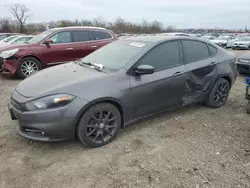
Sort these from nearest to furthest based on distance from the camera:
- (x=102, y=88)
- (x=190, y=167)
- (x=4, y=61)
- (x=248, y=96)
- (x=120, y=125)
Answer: (x=190, y=167) → (x=102, y=88) → (x=120, y=125) → (x=248, y=96) → (x=4, y=61)

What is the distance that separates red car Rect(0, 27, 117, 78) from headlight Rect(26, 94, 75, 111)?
4.64 m

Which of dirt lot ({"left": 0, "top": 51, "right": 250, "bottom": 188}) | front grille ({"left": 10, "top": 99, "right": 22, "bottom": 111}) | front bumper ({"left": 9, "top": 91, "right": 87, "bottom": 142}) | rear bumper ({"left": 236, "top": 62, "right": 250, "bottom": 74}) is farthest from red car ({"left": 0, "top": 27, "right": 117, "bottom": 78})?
rear bumper ({"left": 236, "top": 62, "right": 250, "bottom": 74})

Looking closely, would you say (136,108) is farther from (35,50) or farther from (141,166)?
(35,50)

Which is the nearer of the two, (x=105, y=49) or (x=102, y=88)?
(x=102, y=88)

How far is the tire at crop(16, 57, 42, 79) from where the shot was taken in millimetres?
7091

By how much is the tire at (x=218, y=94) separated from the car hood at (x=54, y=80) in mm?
2382

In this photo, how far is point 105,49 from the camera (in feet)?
14.4

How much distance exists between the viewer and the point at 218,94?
471 centimetres

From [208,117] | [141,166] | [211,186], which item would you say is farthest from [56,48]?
[211,186]

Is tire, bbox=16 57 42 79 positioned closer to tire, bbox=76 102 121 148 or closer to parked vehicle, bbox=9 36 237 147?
parked vehicle, bbox=9 36 237 147

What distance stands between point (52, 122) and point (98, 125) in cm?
64

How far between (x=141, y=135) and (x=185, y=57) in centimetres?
161

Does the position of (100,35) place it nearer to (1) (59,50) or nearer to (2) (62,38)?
(2) (62,38)

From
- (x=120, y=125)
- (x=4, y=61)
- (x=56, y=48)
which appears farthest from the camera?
(x=56, y=48)
